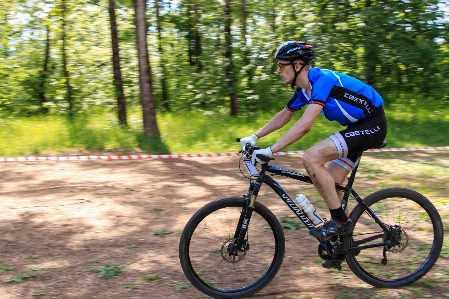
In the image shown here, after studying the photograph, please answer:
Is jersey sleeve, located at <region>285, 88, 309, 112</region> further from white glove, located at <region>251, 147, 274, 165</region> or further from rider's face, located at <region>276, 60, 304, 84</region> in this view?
white glove, located at <region>251, 147, 274, 165</region>

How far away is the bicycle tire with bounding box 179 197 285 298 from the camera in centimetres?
404

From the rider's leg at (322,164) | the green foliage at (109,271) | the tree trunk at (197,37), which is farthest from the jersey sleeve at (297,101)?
the tree trunk at (197,37)

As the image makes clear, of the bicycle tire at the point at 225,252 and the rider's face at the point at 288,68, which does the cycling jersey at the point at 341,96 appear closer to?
the rider's face at the point at 288,68

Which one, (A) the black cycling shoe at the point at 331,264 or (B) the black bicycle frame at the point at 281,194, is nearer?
(B) the black bicycle frame at the point at 281,194

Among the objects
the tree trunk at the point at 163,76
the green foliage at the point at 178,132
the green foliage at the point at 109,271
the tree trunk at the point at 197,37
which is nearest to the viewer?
the green foliage at the point at 109,271

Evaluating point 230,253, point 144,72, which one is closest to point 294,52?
point 230,253

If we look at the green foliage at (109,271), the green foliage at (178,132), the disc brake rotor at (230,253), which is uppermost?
the disc brake rotor at (230,253)

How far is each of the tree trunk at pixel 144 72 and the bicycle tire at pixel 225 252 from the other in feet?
23.7

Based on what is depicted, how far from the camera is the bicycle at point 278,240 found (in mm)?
4082

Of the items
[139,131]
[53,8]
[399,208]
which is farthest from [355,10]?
[399,208]

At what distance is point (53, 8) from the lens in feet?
49.5

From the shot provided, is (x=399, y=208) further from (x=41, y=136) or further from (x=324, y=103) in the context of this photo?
(x=41, y=136)

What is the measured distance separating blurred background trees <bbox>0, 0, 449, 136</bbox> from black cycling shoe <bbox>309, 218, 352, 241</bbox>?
10.7 m

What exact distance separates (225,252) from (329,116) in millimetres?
1356
